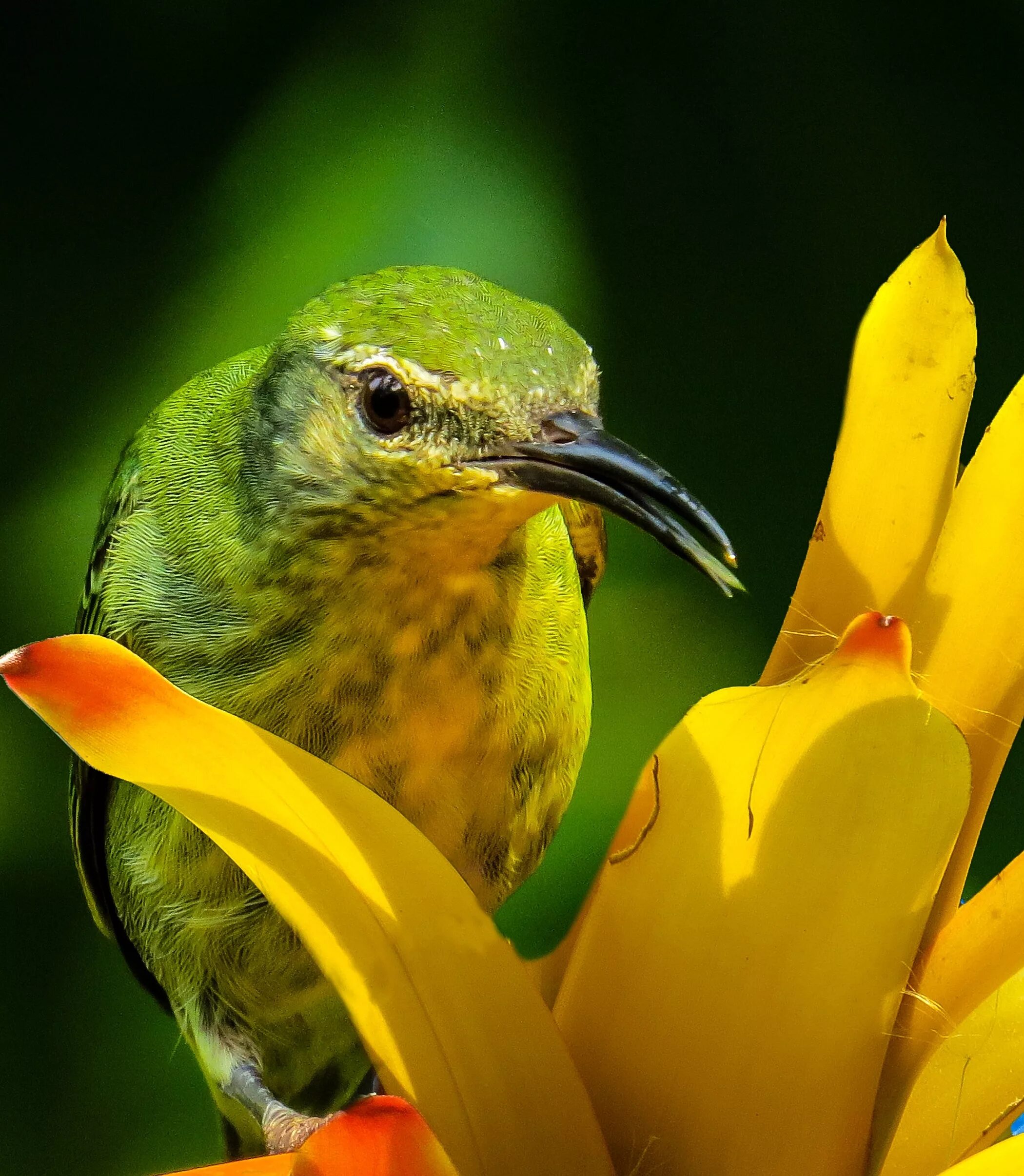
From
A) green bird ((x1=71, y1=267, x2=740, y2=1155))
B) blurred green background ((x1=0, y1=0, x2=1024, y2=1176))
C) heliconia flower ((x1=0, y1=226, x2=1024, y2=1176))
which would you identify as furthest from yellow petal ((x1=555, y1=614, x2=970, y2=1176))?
blurred green background ((x1=0, y1=0, x2=1024, y2=1176))

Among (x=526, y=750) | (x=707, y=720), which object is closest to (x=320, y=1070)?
(x=526, y=750)

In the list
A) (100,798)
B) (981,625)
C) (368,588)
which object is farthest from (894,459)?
(100,798)

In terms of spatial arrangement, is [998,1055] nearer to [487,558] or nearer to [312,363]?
[487,558]

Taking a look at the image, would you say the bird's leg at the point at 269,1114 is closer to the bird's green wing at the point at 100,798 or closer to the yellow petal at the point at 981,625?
the bird's green wing at the point at 100,798

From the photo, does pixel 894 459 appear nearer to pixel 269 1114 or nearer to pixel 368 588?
pixel 368 588

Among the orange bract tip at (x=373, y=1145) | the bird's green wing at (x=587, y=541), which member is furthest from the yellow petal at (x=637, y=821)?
the bird's green wing at (x=587, y=541)

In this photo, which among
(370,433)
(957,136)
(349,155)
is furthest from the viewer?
(957,136)
